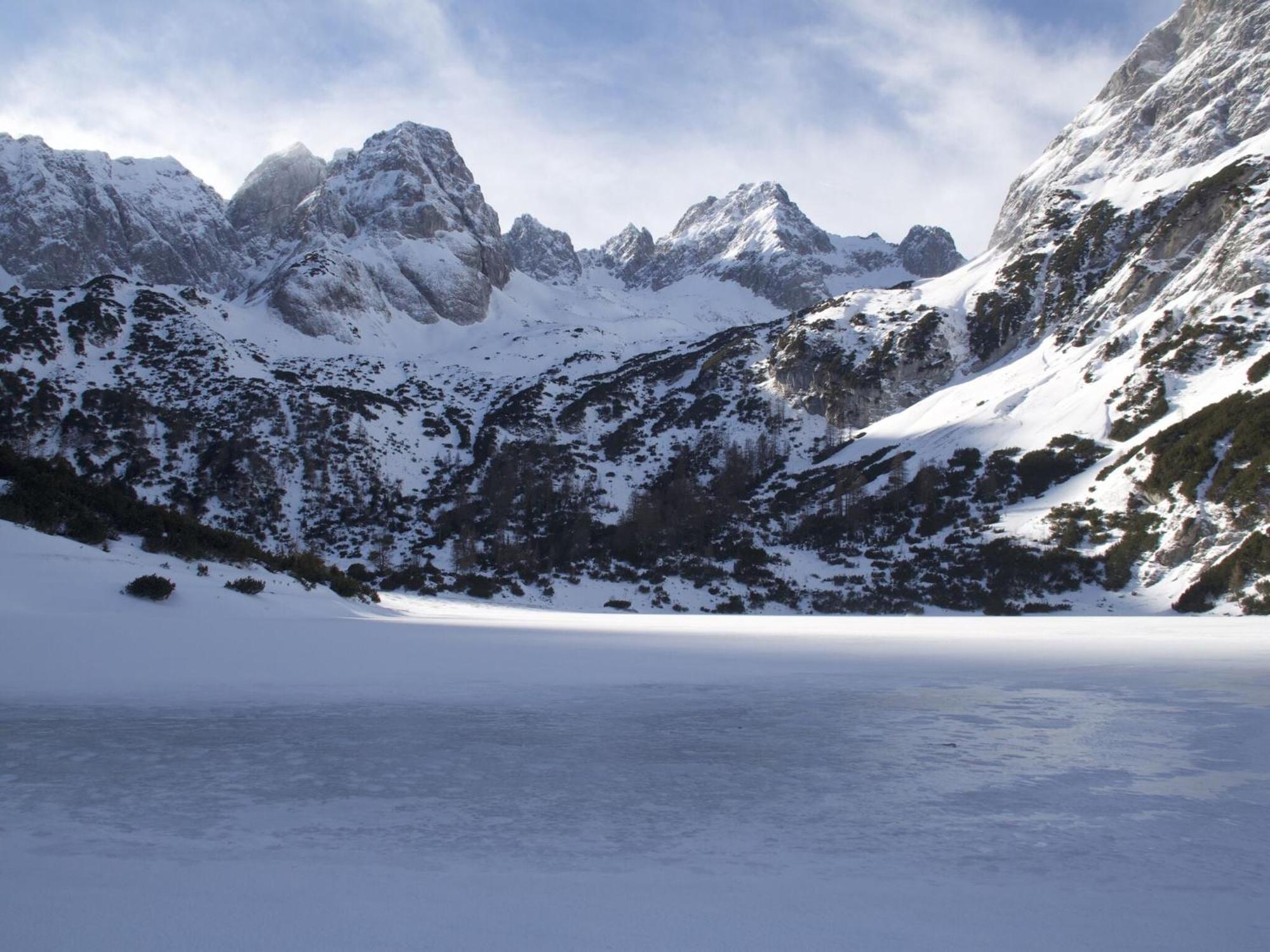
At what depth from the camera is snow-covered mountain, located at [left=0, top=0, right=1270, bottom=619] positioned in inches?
1457

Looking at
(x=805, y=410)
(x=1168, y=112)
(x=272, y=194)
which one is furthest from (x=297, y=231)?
(x=1168, y=112)

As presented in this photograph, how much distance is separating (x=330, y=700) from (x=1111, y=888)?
6.27m

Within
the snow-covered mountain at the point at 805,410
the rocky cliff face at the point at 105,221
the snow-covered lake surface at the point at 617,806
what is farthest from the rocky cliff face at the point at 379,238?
the snow-covered lake surface at the point at 617,806

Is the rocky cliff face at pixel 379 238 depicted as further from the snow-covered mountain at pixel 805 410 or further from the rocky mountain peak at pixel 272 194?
the snow-covered mountain at pixel 805 410

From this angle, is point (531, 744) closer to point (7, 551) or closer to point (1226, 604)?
point (7, 551)

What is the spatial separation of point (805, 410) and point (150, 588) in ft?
234

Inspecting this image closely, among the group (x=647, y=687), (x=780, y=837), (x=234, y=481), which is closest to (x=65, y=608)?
(x=647, y=687)

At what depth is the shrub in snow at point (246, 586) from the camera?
1437cm

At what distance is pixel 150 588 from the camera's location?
11.9 meters

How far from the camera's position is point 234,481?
5569 cm

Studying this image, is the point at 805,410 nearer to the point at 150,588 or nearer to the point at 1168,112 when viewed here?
the point at 1168,112

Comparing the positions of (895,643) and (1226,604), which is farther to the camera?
(1226,604)

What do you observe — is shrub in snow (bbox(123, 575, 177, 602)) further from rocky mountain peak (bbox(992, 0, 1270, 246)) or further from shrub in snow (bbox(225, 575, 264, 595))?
rocky mountain peak (bbox(992, 0, 1270, 246))

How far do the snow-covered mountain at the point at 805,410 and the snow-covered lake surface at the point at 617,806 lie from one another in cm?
2502
